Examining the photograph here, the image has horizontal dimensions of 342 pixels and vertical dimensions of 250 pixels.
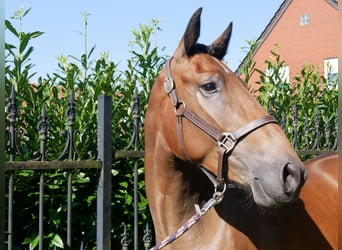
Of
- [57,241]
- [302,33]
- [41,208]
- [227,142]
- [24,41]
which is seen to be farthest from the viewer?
[302,33]

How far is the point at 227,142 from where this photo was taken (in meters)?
2.28

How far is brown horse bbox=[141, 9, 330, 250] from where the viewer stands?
2.18m

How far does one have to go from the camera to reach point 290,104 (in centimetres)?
565

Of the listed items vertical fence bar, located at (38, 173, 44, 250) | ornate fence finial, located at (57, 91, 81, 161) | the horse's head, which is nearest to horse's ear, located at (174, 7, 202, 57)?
the horse's head

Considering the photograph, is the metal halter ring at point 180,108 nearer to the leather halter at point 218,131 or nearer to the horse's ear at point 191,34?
the leather halter at point 218,131

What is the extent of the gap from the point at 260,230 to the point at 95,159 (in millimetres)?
1409

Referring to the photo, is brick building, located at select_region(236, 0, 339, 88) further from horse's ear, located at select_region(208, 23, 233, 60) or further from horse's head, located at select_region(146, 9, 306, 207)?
horse's head, located at select_region(146, 9, 306, 207)

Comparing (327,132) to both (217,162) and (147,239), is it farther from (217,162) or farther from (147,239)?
(217,162)

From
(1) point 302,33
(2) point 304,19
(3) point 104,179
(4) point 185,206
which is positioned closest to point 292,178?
(4) point 185,206

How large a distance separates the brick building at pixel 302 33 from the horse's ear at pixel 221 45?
2207 cm

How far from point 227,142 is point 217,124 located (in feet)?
0.40

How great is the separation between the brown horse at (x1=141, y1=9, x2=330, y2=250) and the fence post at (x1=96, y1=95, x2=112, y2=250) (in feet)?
2.04

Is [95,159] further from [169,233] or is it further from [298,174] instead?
[298,174]

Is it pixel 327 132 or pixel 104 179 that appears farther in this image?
pixel 327 132
